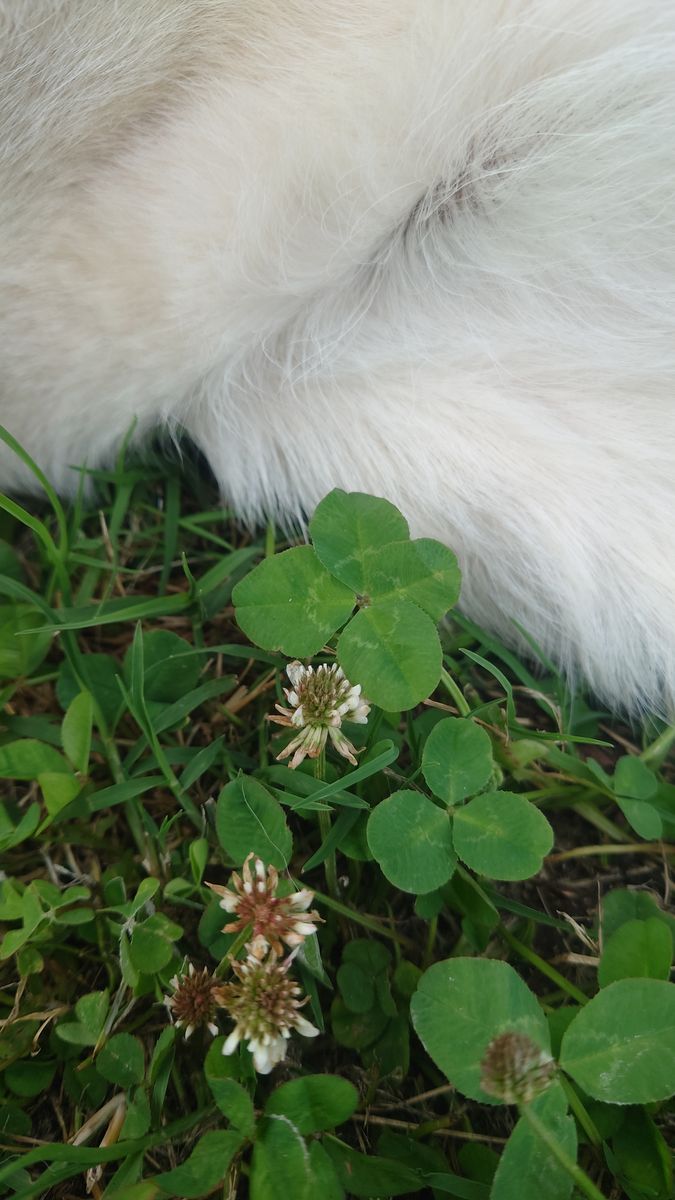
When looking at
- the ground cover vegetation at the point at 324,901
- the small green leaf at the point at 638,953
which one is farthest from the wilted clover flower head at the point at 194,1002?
the small green leaf at the point at 638,953

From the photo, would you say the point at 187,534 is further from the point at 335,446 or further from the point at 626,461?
the point at 626,461

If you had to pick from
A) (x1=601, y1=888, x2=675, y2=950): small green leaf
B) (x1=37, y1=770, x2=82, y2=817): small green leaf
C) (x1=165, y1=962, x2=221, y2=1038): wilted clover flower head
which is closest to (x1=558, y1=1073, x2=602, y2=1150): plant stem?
(x1=601, y1=888, x2=675, y2=950): small green leaf

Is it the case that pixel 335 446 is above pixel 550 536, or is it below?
above

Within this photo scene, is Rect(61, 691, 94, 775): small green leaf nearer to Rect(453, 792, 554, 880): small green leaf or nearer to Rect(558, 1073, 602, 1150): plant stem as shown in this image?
Rect(453, 792, 554, 880): small green leaf

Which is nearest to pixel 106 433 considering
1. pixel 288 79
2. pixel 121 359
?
pixel 121 359

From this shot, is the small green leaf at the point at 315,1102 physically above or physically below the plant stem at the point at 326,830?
below

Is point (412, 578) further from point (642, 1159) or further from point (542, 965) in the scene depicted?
point (642, 1159)

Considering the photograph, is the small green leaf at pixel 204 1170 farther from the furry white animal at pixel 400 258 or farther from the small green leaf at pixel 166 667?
the furry white animal at pixel 400 258
